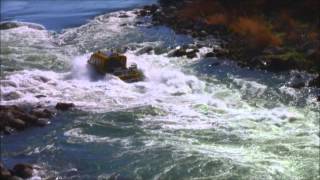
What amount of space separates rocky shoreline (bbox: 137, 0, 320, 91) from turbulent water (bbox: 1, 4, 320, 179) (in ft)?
2.05

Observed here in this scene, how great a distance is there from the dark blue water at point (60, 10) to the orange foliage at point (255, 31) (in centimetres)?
1079

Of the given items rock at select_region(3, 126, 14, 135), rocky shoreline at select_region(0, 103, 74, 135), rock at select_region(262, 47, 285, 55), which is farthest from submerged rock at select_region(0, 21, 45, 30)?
rock at select_region(3, 126, 14, 135)

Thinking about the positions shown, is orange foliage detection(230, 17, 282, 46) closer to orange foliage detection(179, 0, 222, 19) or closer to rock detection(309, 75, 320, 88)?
orange foliage detection(179, 0, 222, 19)

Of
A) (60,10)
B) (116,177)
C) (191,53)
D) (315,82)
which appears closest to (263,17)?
(191,53)

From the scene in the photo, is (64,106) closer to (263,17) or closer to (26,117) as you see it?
(26,117)

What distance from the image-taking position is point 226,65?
23938mm

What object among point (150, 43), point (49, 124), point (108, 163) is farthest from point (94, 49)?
point (108, 163)

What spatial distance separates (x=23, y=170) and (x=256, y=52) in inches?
528

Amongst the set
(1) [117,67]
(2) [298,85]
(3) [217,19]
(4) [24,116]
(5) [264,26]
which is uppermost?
(5) [264,26]

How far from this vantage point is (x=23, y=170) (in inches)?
554

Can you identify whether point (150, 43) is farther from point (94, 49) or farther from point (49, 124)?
point (49, 124)

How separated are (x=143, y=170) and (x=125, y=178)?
1.95 feet

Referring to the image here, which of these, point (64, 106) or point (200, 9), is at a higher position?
point (200, 9)

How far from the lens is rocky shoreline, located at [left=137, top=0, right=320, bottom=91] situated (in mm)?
22723
